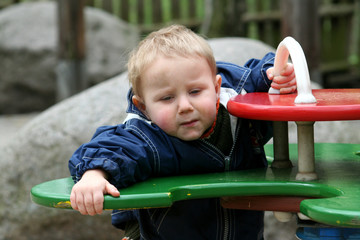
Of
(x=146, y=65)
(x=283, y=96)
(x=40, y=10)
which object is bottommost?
(x=40, y=10)

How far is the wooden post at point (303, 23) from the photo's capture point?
471 cm

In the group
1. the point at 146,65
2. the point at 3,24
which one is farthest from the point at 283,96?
the point at 3,24

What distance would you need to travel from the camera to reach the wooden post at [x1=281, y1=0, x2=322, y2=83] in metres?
4.71

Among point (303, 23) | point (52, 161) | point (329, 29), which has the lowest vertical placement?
point (329, 29)

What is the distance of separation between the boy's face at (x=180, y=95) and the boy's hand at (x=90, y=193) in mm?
316

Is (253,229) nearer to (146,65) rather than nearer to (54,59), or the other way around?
(146,65)

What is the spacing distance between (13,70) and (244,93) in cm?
584

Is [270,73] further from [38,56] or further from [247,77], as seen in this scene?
[38,56]

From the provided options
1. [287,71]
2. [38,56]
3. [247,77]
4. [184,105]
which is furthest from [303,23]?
[38,56]

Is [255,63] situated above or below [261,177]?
above

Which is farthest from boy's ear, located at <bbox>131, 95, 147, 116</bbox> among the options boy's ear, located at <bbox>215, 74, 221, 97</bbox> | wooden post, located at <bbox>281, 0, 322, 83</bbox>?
wooden post, located at <bbox>281, 0, 322, 83</bbox>

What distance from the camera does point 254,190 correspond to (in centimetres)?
193

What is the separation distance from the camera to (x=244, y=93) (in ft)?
7.68

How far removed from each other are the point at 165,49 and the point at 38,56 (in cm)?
583
